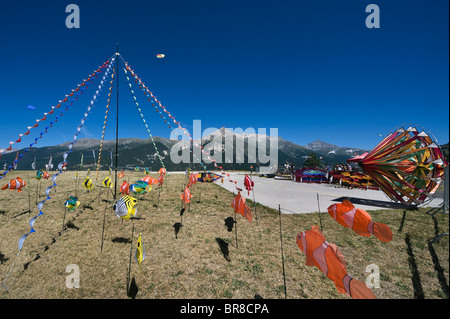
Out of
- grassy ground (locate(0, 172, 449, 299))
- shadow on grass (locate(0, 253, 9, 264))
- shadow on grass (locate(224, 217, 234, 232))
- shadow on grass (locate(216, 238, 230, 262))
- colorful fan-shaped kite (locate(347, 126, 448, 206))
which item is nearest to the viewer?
grassy ground (locate(0, 172, 449, 299))

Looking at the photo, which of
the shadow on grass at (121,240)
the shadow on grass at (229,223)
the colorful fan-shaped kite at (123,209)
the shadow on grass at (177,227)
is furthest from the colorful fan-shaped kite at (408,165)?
the shadow on grass at (121,240)

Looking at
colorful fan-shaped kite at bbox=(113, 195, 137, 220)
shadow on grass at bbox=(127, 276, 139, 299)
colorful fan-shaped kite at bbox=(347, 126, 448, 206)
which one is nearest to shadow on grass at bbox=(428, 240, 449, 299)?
colorful fan-shaped kite at bbox=(347, 126, 448, 206)

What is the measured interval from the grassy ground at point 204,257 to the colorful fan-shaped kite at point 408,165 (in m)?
1.85

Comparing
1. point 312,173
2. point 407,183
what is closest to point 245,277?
point 407,183

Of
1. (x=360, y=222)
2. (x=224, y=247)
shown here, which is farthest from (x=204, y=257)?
(x=360, y=222)

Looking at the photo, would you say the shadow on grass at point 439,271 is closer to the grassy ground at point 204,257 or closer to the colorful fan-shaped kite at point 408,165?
the grassy ground at point 204,257

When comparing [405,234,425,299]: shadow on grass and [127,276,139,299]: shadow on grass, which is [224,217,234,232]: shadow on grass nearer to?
[127,276,139,299]: shadow on grass

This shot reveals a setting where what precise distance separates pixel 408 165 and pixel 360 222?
3.52 m

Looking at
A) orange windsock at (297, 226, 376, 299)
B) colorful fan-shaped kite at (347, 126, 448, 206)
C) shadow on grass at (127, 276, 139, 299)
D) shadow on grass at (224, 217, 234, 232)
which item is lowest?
shadow on grass at (127, 276, 139, 299)

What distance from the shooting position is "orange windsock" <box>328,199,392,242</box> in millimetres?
5000

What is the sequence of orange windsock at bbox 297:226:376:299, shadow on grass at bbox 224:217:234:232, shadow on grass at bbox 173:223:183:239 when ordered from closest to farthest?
orange windsock at bbox 297:226:376:299
shadow on grass at bbox 173:223:183:239
shadow on grass at bbox 224:217:234:232

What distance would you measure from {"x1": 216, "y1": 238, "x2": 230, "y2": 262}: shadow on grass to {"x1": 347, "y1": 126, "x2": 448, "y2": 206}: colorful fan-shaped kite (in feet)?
22.3

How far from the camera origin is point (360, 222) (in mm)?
5535

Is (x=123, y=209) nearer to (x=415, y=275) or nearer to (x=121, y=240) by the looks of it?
(x=121, y=240)
